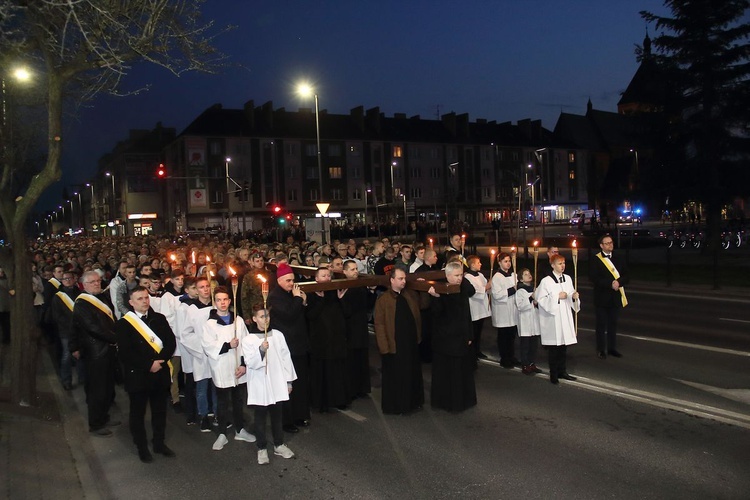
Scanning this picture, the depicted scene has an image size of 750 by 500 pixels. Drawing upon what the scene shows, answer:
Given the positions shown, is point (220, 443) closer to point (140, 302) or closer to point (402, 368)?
point (140, 302)

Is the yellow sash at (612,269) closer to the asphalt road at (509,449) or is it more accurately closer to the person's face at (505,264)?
the asphalt road at (509,449)

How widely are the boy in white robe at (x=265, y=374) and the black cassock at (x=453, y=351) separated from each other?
2.10m

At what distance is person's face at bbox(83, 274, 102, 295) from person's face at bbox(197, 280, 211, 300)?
122 cm

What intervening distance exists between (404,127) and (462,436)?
77.0 m

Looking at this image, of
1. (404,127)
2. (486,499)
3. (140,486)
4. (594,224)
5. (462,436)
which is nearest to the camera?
(486,499)

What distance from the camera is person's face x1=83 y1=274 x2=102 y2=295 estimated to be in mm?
7672

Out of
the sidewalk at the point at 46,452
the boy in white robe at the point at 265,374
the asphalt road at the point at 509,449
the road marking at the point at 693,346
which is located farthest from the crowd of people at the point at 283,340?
the road marking at the point at 693,346

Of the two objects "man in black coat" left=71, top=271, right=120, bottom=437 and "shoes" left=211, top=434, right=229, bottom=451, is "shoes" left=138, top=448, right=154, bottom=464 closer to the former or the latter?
"shoes" left=211, top=434, right=229, bottom=451

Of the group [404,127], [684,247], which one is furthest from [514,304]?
[404,127]

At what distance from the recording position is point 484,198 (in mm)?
Answer: 84750

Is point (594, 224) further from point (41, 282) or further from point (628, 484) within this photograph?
point (628, 484)

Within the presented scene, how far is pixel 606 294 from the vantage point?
10.7m

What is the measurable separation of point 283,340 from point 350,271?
6.99 feet

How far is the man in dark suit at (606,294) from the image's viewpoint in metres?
10.6
